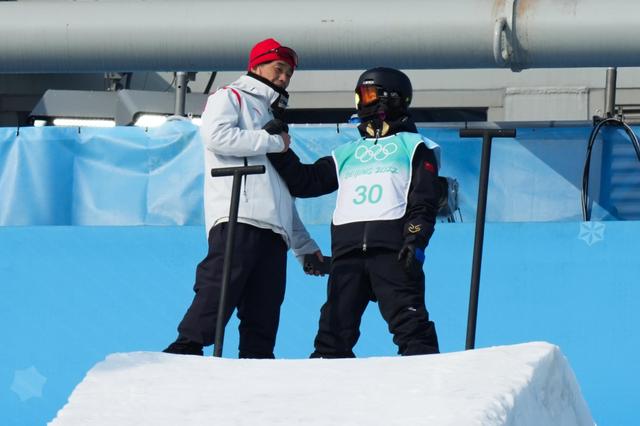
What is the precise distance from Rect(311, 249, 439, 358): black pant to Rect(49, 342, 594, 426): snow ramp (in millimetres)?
1825

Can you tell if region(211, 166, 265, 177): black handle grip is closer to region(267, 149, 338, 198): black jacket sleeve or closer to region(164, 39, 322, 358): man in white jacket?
region(164, 39, 322, 358): man in white jacket

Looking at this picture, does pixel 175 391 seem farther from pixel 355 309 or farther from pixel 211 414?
pixel 355 309

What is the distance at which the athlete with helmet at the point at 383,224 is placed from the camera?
5.06 metres

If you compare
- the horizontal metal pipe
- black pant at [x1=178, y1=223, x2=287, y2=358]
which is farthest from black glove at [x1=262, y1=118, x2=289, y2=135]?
the horizontal metal pipe

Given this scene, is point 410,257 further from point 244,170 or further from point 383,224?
point 244,170

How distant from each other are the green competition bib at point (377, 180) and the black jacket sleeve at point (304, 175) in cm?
14

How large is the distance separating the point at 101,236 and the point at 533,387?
13.5 ft

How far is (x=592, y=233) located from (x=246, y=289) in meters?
1.74

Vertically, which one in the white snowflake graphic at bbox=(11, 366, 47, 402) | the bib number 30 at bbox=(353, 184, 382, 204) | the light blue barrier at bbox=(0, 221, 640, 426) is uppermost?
the bib number 30 at bbox=(353, 184, 382, 204)

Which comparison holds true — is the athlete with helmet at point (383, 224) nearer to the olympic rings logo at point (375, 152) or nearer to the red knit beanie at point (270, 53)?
the olympic rings logo at point (375, 152)

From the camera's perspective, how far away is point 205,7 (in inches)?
297

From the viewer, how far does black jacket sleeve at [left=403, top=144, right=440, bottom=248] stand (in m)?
5.08

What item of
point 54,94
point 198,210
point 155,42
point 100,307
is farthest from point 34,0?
point 54,94

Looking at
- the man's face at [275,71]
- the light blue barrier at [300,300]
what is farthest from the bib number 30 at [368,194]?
the light blue barrier at [300,300]
